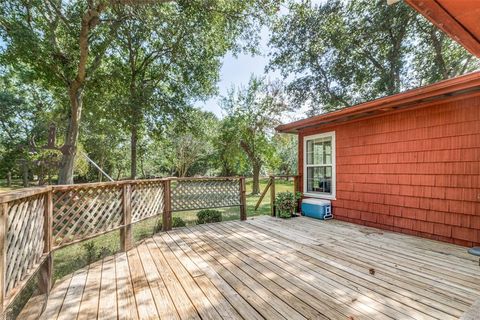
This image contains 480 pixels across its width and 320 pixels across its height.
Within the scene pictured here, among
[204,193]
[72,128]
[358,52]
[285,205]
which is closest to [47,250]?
[204,193]

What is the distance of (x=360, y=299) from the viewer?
80.0 inches

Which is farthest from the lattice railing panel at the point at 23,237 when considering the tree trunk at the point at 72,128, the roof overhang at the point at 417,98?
the tree trunk at the point at 72,128

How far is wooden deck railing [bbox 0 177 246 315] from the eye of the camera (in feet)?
5.58

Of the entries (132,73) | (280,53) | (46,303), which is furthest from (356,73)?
(46,303)

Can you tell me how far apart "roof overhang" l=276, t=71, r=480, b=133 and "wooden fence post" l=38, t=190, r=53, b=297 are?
4967 millimetres

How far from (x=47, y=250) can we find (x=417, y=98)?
543 centimetres

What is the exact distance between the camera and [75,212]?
115 inches

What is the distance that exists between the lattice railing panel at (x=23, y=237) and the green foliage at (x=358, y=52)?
28.7 feet

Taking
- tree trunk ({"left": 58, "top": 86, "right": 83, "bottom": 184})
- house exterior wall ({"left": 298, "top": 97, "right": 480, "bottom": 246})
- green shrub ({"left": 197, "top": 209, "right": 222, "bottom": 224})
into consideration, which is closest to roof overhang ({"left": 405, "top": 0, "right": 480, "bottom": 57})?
house exterior wall ({"left": 298, "top": 97, "right": 480, "bottom": 246})

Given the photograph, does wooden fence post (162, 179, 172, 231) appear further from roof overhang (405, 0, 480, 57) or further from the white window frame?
roof overhang (405, 0, 480, 57)

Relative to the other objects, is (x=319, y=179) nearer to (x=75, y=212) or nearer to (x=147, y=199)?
(x=147, y=199)

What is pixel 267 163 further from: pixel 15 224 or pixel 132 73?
pixel 15 224

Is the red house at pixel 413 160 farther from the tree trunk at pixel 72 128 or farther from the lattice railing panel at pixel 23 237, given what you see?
the tree trunk at pixel 72 128

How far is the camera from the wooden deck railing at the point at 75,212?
1.70 meters
